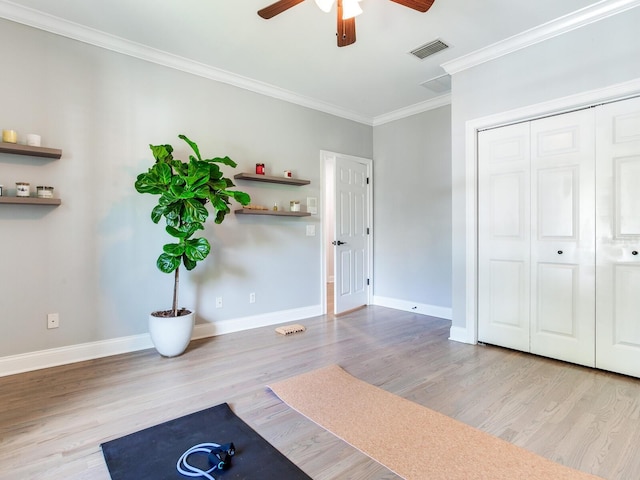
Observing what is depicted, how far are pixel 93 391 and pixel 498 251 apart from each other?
3.41 metres

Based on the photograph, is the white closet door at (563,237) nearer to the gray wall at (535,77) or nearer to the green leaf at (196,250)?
the gray wall at (535,77)

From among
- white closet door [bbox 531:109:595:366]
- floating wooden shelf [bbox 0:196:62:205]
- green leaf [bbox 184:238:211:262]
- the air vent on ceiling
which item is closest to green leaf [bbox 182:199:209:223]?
green leaf [bbox 184:238:211:262]

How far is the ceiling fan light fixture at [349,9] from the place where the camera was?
1978 mm

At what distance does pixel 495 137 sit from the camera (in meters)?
3.15

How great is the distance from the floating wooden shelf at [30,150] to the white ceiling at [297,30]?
1.00 m

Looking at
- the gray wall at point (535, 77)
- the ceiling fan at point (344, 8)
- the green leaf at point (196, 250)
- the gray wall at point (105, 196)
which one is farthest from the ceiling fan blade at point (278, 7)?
the gray wall at point (535, 77)

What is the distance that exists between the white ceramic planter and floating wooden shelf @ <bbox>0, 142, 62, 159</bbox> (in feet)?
4.81

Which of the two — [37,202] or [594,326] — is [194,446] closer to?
[37,202]

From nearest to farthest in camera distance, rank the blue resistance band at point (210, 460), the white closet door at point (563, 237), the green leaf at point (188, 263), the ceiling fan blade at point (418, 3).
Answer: the blue resistance band at point (210, 460) → the ceiling fan blade at point (418, 3) → the white closet door at point (563, 237) → the green leaf at point (188, 263)

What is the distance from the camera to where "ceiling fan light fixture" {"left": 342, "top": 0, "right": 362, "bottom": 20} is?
6.49ft

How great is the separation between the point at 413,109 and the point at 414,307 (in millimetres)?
2630

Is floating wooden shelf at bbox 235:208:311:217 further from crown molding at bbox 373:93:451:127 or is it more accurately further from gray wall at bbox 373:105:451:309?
crown molding at bbox 373:93:451:127

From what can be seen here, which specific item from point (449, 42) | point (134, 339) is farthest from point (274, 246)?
point (449, 42)

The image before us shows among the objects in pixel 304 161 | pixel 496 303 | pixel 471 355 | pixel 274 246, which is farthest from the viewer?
pixel 304 161
